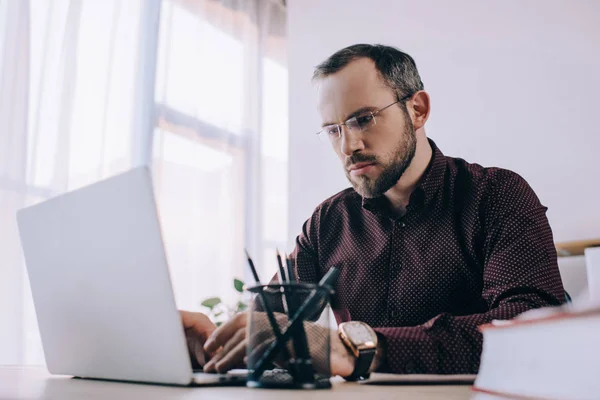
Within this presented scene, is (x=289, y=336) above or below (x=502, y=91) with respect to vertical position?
below

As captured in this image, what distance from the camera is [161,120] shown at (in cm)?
300

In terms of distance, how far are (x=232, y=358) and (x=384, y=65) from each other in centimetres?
106

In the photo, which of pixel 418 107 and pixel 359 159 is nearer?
pixel 359 159

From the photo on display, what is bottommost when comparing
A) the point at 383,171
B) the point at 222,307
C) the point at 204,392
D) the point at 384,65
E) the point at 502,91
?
the point at 222,307

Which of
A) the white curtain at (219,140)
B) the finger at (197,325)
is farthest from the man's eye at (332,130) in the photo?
the white curtain at (219,140)

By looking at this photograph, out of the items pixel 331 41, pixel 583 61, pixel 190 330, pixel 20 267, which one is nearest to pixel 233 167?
pixel 331 41

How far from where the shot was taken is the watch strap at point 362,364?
0.80 m

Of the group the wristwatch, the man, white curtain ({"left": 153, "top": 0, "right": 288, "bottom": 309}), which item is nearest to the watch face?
the wristwatch

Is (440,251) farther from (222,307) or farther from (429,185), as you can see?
(222,307)

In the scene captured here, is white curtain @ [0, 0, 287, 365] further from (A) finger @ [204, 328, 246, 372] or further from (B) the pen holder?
(B) the pen holder

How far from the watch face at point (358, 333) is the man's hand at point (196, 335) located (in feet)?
0.86

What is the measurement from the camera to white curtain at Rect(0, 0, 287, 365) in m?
2.23

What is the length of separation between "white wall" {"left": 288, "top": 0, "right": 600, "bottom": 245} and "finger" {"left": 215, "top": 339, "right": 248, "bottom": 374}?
1.83m

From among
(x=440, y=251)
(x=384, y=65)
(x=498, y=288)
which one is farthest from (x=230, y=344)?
(x=384, y=65)
